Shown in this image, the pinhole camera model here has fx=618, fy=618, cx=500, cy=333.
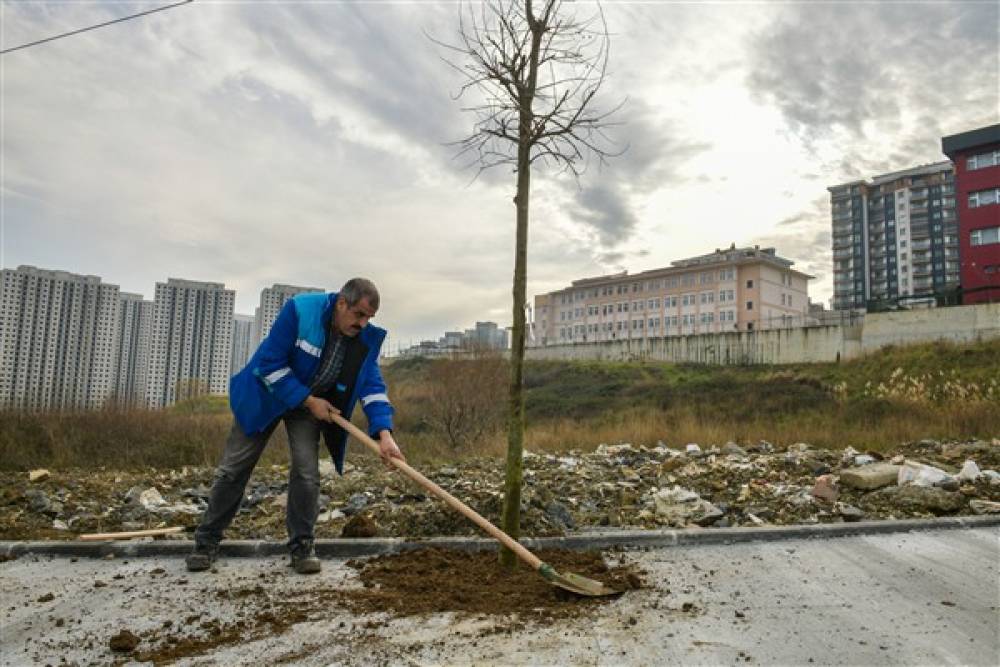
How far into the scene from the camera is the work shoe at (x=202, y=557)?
3.83m

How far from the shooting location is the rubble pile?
15.6 feet

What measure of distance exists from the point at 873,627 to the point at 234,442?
362 cm

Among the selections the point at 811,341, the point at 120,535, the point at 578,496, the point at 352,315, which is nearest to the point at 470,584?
the point at 352,315

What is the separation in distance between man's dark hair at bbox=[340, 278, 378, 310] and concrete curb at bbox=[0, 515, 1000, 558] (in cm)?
164

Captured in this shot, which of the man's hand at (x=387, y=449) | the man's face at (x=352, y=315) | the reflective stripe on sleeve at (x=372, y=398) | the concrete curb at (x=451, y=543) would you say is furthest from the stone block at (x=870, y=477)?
the man's face at (x=352, y=315)

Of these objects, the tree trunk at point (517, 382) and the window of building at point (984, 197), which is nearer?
the tree trunk at point (517, 382)

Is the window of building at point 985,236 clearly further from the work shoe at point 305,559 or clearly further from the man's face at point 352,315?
the work shoe at point 305,559

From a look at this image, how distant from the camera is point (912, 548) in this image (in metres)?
3.88

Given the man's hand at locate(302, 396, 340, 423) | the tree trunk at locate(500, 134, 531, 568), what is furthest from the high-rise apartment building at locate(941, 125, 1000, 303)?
the man's hand at locate(302, 396, 340, 423)

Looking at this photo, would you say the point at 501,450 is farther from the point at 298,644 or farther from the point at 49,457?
the point at 298,644

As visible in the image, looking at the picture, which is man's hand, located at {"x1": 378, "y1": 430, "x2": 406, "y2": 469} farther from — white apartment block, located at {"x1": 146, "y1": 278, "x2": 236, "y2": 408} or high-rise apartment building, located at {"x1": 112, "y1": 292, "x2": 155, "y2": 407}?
white apartment block, located at {"x1": 146, "y1": 278, "x2": 236, "y2": 408}

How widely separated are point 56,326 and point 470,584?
33177 millimetres

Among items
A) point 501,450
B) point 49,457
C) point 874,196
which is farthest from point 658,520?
point 874,196

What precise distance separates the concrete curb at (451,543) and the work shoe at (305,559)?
0.27 metres
